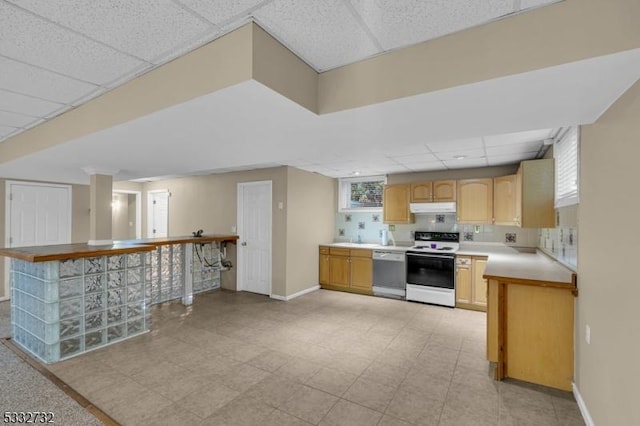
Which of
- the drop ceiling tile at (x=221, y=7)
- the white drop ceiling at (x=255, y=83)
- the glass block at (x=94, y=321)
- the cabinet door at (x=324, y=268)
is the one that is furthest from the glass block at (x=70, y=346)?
the cabinet door at (x=324, y=268)

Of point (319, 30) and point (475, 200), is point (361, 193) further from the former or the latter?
point (319, 30)

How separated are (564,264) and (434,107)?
92.7 inches

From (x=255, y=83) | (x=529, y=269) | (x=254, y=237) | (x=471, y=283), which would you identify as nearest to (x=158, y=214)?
(x=254, y=237)

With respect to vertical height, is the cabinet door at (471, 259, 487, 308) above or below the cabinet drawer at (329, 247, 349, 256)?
below

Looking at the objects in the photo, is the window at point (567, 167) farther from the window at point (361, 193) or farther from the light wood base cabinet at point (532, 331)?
the window at point (361, 193)

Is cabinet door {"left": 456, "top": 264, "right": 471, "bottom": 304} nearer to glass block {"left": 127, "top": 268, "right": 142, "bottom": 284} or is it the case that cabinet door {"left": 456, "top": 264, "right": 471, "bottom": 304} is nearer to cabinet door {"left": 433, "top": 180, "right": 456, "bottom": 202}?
cabinet door {"left": 433, "top": 180, "right": 456, "bottom": 202}

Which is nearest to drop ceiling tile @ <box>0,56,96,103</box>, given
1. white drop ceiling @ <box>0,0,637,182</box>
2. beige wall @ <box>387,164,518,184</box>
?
white drop ceiling @ <box>0,0,637,182</box>

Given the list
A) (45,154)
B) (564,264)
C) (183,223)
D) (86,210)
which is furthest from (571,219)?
(86,210)

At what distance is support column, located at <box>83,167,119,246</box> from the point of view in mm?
4027

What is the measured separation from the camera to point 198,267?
5562mm

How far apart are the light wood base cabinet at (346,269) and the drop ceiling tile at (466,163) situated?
2.01 m

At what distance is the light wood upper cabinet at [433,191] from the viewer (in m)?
5.04

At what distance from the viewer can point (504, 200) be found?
14.9 feet

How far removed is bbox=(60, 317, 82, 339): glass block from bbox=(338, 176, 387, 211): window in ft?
15.1
